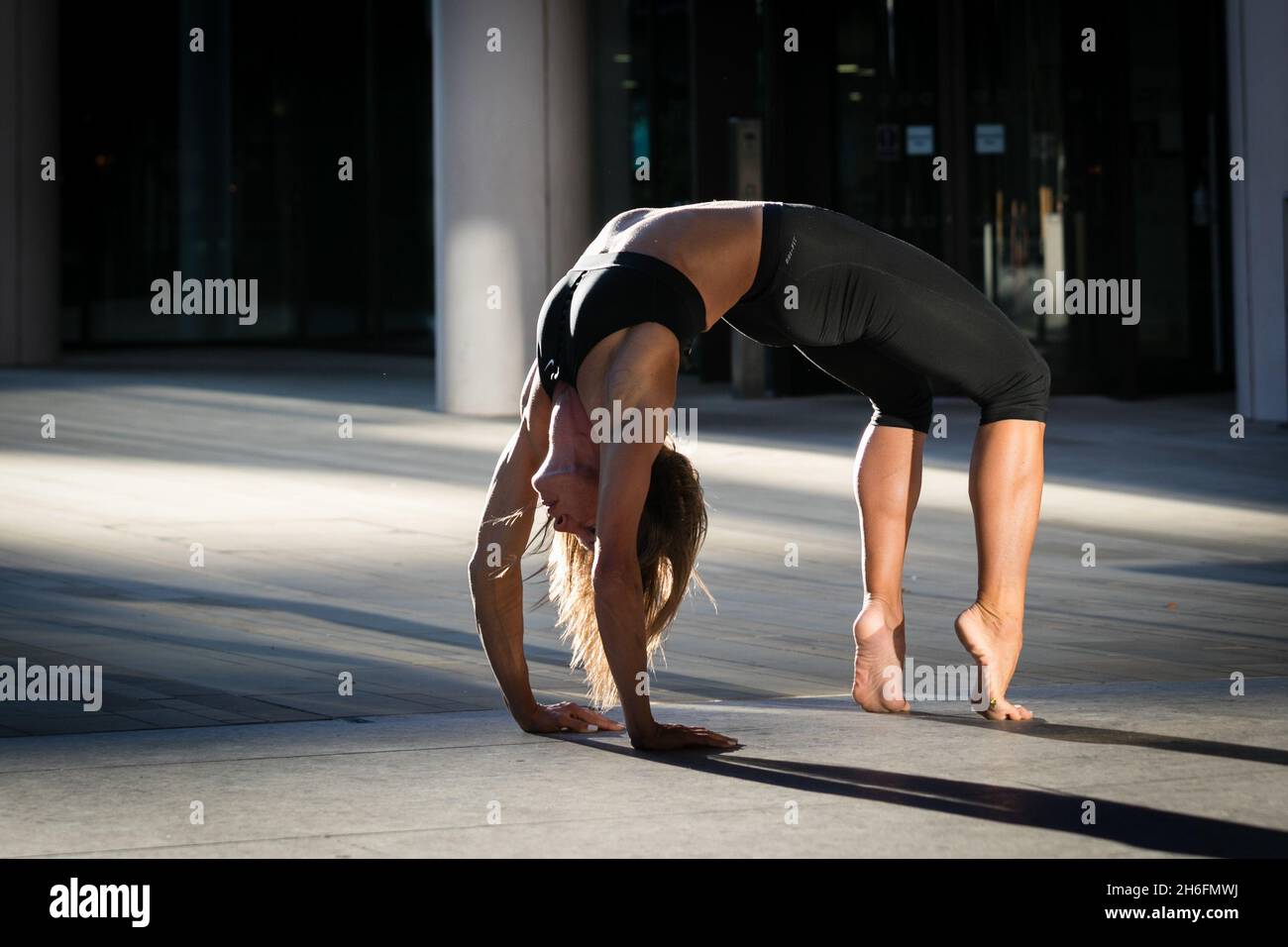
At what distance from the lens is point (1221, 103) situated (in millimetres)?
17094

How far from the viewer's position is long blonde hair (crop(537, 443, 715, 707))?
Result: 4785 millimetres

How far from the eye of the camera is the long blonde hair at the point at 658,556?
4785 millimetres

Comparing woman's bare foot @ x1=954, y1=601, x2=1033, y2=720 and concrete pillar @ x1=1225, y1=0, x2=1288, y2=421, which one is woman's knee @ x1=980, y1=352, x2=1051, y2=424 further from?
concrete pillar @ x1=1225, y1=0, x2=1288, y2=421

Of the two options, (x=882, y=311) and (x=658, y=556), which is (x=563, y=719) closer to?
(x=658, y=556)

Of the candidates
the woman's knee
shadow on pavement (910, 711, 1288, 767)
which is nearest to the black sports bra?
the woman's knee

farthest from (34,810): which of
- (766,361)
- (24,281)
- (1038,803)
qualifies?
(24,281)

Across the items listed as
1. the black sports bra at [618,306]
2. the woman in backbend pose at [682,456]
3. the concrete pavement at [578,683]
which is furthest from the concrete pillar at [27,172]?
Result: the black sports bra at [618,306]

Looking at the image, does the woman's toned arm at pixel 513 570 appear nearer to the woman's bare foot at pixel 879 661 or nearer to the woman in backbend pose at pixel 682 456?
the woman in backbend pose at pixel 682 456

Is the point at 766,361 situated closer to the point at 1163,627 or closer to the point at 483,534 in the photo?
the point at 1163,627

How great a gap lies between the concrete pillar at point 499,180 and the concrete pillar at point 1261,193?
4.81m

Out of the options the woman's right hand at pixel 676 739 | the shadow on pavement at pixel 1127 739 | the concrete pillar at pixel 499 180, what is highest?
the concrete pillar at pixel 499 180

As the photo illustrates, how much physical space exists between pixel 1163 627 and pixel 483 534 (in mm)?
2963

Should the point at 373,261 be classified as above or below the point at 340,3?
below

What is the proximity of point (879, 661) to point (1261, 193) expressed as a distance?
33.4ft
